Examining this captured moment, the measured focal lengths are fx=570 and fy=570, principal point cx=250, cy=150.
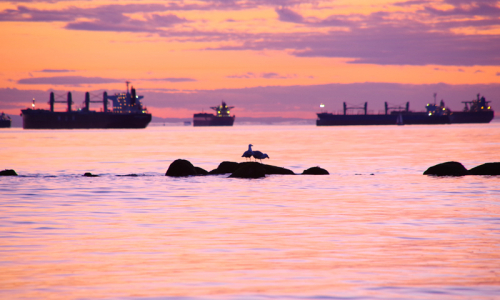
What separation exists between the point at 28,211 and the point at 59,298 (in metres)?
9.16

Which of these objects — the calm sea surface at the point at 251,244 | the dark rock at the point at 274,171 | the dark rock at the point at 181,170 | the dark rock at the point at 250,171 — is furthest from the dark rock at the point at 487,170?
the dark rock at the point at 181,170

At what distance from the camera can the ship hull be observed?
18838 cm

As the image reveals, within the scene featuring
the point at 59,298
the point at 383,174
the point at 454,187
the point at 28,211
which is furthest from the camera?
the point at 383,174

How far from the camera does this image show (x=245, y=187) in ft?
72.4

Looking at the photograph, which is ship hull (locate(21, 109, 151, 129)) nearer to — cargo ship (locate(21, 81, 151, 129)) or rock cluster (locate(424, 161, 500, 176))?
cargo ship (locate(21, 81, 151, 129))

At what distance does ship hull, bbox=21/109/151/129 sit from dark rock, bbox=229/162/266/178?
165 metres

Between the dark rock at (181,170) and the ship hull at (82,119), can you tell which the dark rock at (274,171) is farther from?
the ship hull at (82,119)

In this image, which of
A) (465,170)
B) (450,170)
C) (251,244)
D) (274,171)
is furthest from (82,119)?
(251,244)

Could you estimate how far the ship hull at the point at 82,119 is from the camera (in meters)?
188

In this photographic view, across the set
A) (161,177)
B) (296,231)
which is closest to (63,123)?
(161,177)

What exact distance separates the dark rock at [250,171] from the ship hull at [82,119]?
16524cm

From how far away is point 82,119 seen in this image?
191250 mm

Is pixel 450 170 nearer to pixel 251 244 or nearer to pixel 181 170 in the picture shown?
pixel 181 170

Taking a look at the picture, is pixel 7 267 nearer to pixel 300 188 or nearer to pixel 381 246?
pixel 381 246
